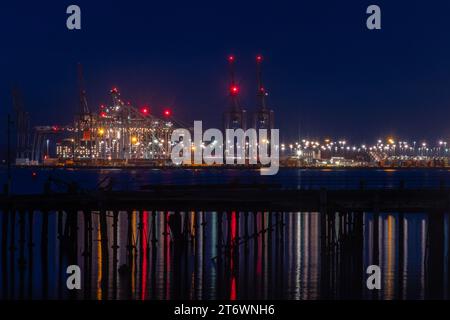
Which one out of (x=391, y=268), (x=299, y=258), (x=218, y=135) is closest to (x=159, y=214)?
(x=299, y=258)

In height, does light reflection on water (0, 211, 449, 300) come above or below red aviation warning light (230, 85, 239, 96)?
below

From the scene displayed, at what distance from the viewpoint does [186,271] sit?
2633 centimetres

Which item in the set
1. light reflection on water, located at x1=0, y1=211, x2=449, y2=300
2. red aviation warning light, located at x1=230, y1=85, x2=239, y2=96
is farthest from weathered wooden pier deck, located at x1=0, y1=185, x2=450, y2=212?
red aviation warning light, located at x1=230, y1=85, x2=239, y2=96

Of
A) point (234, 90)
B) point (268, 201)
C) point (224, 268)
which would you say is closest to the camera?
point (268, 201)

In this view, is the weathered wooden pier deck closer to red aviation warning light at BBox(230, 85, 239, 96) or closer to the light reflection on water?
the light reflection on water

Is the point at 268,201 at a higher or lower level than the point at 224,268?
higher

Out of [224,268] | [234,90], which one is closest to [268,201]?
[224,268]

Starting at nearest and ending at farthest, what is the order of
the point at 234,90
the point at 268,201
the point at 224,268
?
the point at 268,201 → the point at 224,268 → the point at 234,90

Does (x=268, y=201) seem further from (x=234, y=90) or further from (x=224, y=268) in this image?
(x=234, y=90)

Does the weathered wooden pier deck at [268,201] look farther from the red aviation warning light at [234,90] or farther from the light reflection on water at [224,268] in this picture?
the red aviation warning light at [234,90]

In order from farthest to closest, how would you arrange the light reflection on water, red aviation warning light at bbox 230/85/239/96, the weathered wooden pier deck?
red aviation warning light at bbox 230/85/239/96 → the weathered wooden pier deck → the light reflection on water

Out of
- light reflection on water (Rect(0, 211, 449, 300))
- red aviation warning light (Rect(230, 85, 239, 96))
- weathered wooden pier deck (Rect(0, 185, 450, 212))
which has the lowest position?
light reflection on water (Rect(0, 211, 449, 300))

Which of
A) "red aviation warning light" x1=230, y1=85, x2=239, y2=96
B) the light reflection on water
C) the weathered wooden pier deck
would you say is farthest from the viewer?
"red aviation warning light" x1=230, y1=85, x2=239, y2=96
